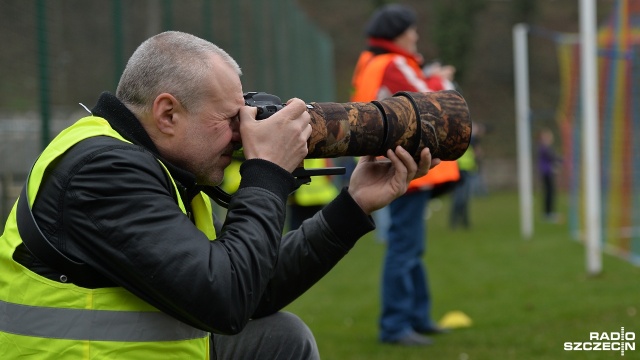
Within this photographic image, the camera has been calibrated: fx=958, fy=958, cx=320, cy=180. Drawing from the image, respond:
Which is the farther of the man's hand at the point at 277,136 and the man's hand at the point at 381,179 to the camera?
the man's hand at the point at 381,179

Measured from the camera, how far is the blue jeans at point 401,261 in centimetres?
550

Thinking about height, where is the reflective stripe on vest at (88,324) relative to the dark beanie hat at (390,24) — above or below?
above

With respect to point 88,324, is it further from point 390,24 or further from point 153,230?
point 390,24

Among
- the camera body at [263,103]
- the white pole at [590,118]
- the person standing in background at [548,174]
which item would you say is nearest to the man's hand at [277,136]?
the camera body at [263,103]

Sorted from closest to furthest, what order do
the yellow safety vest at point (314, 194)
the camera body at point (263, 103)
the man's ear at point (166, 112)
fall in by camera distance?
the man's ear at point (166, 112)
the camera body at point (263, 103)
the yellow safety vest at point (314, 194)

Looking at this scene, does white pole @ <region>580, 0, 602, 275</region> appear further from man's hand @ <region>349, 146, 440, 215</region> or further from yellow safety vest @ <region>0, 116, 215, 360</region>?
yellow safety vest @ <region>0, 116, 215, 360</region>

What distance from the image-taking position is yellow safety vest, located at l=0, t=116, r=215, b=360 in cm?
224

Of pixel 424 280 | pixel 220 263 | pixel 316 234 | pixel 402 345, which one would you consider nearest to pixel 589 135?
pixel 424 280

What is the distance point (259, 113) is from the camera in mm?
2451

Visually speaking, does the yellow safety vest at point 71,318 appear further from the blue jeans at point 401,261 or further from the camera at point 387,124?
the blue jeans at point 401,261

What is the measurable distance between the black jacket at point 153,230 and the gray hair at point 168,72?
58 millimetres

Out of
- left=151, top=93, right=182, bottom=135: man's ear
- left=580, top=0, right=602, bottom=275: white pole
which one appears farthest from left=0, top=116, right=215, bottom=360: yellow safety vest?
left=580, top=0, right=602, bottom=275: white pole

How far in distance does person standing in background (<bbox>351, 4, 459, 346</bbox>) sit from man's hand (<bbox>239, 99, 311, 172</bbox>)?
2927 millimetres

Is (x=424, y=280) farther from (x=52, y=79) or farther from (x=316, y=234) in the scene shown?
(x=316, y=234)
